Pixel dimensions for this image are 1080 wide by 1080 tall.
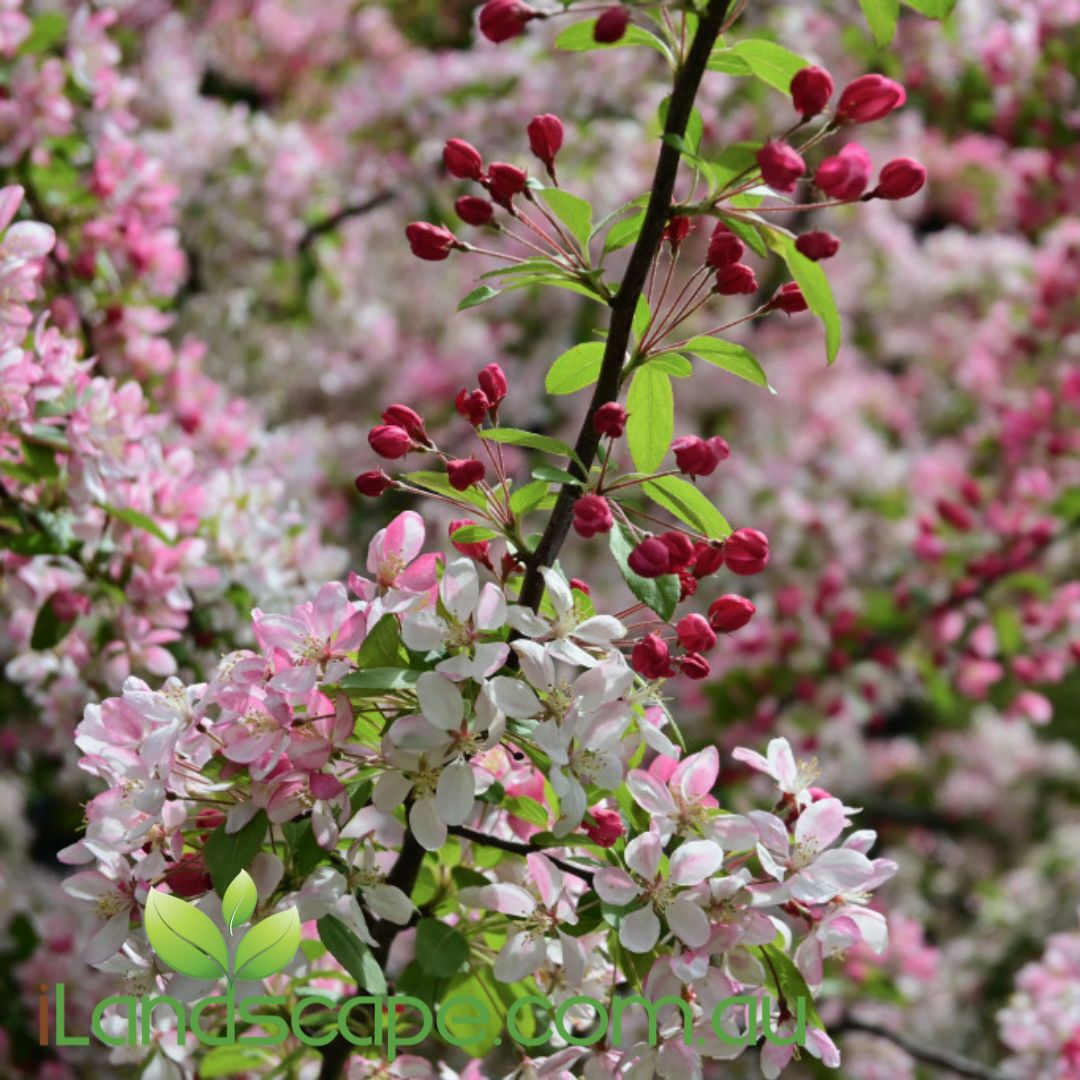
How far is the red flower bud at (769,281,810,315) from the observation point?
A: 89cm

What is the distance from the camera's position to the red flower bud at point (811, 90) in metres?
0.80

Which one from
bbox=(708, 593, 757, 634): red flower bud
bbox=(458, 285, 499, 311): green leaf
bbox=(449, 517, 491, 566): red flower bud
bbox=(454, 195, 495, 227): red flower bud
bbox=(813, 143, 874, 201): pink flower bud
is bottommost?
bbox=(708, 593, 757, 634): red flower bud

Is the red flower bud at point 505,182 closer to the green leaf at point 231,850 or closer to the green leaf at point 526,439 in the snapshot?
the green leaf at point 526,439

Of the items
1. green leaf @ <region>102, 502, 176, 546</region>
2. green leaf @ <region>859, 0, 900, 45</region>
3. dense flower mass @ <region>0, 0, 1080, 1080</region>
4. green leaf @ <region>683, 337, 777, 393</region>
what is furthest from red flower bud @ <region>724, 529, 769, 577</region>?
green leaf @ <region>102, 502, 176, 546</region>

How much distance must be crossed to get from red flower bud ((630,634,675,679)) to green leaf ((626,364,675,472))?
0.14 meters

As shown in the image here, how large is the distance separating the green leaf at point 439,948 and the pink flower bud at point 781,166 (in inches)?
22.0

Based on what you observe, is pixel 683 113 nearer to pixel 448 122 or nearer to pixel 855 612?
pixel 855 612

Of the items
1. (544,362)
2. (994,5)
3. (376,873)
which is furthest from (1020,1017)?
(994,5)

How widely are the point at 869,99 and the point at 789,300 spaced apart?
0.14 m

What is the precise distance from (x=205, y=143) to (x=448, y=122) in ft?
2.46

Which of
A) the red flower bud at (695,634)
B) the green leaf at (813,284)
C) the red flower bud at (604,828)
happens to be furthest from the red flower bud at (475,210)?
the red flower bud at (604,828)

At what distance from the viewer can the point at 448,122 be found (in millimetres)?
3156

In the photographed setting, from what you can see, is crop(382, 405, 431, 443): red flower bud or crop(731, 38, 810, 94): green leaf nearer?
crop(731, 38, 810, 94): green leaf
